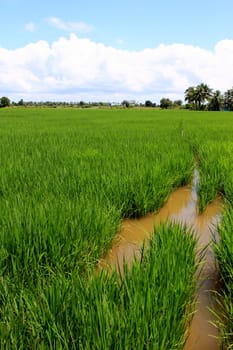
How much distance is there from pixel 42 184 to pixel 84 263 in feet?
4.83

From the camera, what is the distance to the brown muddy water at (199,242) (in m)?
1.62

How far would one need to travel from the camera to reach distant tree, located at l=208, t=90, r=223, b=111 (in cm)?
5884

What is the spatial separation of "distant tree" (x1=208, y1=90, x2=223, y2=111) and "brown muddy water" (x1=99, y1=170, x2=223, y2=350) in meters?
57.5

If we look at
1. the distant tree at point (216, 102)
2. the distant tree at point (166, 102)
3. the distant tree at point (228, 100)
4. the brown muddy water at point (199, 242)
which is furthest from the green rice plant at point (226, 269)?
the distant tree at point (166, 102)

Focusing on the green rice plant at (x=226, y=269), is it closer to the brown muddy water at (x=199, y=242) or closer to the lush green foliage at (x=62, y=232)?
the brown muddy water at (x=199, y=242)

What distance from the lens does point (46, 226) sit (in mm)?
2068

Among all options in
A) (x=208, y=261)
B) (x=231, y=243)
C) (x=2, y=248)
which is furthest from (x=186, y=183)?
(x=2, y=248)

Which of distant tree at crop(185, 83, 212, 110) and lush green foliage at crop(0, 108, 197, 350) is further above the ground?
distant tree at crop(185, 83, 212, 110)

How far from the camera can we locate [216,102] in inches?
2306

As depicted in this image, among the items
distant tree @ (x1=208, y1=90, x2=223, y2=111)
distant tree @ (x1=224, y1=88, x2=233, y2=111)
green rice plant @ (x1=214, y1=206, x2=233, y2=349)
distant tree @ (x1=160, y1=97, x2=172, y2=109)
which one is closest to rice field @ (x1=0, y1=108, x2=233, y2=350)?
green rice plant @ (x1=214, y1=206, x2=233, y2=349)

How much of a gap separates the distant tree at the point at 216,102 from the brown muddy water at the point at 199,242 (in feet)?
189

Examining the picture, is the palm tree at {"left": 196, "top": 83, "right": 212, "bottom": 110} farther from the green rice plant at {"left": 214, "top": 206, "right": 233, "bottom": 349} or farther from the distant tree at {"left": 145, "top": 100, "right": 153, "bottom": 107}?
the green rice plant at {"left": 214, "top": 206, "right": 233, "bottom": 349}

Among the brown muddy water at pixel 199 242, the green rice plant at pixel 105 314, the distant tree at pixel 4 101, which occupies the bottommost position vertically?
the brown muddy water at pixel 199 242

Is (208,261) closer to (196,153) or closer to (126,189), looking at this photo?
(126,189)
